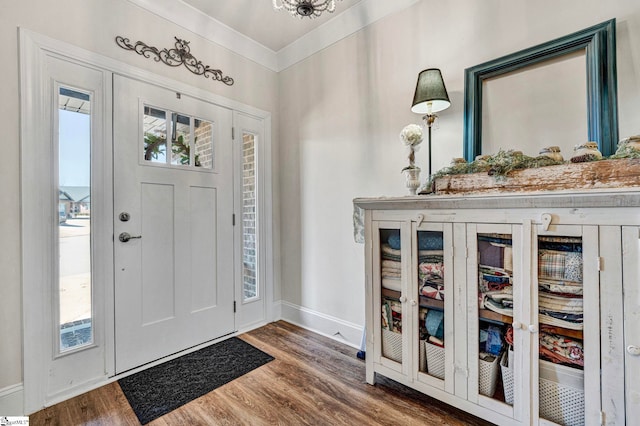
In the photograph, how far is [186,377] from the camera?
1.98 metres

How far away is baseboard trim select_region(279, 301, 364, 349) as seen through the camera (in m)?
2.42

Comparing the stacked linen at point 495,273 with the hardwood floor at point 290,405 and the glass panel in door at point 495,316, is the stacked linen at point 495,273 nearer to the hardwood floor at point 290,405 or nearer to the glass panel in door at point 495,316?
the glass panel in door at point 495,316

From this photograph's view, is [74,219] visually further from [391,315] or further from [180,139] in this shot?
[391,315]

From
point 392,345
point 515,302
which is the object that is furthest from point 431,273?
point 392,345

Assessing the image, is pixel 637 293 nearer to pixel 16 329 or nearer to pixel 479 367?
pixel 479 367

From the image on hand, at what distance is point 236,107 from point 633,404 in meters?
3.01

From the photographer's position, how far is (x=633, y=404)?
1.07m

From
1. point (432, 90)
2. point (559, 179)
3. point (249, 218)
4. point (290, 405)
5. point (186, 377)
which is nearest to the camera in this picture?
point (559, 179)

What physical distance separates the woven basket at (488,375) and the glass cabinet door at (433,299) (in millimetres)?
137

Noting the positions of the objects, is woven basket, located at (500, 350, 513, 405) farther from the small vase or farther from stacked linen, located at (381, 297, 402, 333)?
the small vase

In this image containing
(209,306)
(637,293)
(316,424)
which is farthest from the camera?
(209,306)

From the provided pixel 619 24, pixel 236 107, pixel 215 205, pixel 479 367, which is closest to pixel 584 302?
pixel 479 367

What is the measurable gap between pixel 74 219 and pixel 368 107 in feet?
7.14

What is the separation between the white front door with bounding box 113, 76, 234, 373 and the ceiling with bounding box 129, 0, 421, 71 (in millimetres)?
632
